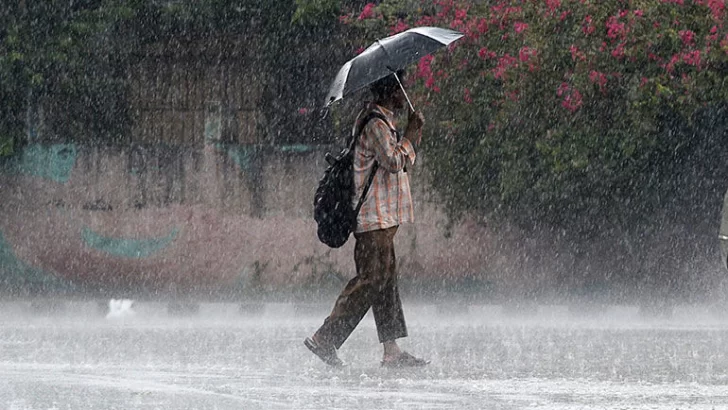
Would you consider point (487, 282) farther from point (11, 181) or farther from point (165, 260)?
point (11, 181)

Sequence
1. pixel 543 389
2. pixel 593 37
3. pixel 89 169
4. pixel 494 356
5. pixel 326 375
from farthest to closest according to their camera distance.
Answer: pixel 89 169 < pixel 593 37 < pixel 494 356 < pixel 326 375 < pixel 543 389

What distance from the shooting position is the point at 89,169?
19.5 m

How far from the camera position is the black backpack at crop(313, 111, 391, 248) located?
10.8m

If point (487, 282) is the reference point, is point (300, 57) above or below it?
above

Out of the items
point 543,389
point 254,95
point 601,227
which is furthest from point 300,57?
point 543,389

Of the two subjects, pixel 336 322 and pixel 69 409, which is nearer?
pixel 69 409

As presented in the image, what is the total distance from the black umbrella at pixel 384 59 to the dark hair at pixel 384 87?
4 centimetres

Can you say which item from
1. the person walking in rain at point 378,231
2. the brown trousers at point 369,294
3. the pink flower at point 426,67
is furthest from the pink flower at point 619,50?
the brown trousers at point 369,294

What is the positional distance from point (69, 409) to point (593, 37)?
9494 mm

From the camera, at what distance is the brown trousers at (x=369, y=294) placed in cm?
1084

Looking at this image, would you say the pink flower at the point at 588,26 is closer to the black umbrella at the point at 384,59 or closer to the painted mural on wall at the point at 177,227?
the painted mural on wall at the point at 177,227

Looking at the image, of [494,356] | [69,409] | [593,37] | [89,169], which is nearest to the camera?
[69,409]

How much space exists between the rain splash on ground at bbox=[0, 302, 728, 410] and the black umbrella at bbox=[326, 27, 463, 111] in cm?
181

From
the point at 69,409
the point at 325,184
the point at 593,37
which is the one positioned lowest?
the point at 69,409
